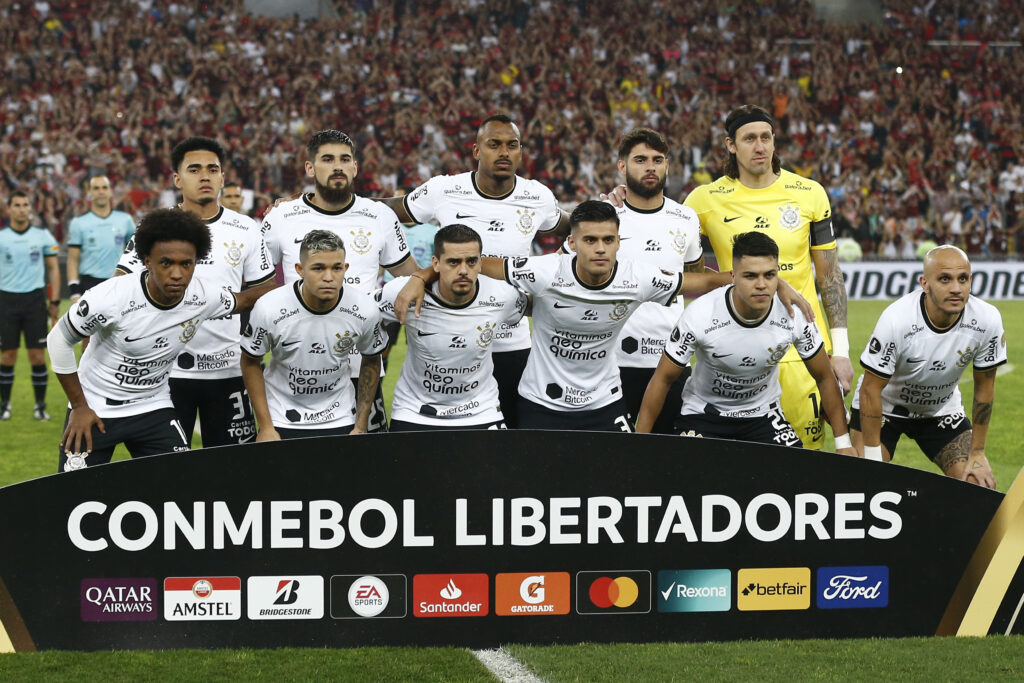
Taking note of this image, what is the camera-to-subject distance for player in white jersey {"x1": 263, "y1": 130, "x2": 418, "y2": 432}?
593 cm

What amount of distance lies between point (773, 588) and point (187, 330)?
280 centimetres

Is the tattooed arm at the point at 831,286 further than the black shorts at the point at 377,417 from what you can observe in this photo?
Yes

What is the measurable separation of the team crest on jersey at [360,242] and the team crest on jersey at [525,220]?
81cm

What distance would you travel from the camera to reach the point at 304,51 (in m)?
28.5

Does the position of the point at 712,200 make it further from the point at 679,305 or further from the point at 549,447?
the point at 549,447

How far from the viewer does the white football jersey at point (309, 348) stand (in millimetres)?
5309

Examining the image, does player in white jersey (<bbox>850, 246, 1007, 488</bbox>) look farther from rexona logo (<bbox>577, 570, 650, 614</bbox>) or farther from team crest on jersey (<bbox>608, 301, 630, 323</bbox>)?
rexona logo (<bbox>577, 570, 650, 614</bbox>)

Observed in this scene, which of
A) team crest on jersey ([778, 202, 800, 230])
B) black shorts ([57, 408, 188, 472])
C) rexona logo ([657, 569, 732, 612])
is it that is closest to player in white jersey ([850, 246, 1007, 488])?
team crest on jersey ([778, 202, 800, 230])

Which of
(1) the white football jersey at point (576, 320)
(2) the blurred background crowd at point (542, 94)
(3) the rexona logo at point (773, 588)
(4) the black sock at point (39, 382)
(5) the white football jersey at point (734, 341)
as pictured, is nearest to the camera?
(3) the rexona logo at point (773, 588)

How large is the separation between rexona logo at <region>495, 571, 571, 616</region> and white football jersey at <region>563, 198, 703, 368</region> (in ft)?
6.25

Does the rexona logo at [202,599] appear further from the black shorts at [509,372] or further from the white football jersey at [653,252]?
the white football jersey at [653,252]

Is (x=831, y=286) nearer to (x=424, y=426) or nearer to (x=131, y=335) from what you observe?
(x=424, y=426)

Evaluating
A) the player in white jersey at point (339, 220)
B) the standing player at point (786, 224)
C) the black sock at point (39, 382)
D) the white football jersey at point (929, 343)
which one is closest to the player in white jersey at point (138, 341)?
the player in white jersey at point (339, 220)

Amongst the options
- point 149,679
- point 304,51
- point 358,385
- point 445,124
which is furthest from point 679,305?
point 304,51
